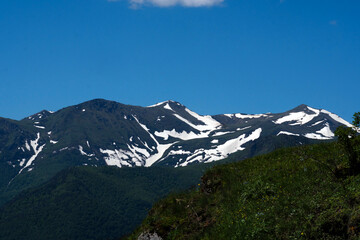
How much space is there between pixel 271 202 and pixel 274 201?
4.6 inches

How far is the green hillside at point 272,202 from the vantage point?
14.4 metres

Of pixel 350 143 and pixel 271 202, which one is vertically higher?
pixel 350 143

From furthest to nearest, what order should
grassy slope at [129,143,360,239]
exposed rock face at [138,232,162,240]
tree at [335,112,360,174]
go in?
exposed rock face at [138,232,162,240] → tree at [335,112,360,174] → grassy slope at [129,143,360,239]

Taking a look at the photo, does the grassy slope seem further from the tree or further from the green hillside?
the tree

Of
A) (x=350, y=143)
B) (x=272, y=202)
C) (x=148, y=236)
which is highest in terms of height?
(x=350, y=143)

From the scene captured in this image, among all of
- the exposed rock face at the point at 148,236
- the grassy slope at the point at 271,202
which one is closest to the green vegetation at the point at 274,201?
the grassy slope at the point at 271,202

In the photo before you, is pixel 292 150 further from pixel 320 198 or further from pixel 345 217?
pixel 345 217

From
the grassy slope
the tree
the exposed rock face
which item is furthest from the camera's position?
the exposed rock face

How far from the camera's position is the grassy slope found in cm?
1440

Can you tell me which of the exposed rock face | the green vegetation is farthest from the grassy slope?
the exposed rock face

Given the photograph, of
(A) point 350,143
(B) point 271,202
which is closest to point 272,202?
(B) point 271,202

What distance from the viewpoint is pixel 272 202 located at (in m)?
16.6

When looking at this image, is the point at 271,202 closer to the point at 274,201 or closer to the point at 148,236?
the point at 274,201

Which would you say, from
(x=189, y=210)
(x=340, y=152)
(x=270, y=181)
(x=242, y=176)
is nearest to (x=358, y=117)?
(x=340, y=152)
